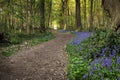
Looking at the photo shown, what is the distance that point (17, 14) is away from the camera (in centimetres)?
1881

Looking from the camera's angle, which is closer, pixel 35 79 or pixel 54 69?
pixel 35 79

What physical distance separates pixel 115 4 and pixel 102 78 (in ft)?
23.0

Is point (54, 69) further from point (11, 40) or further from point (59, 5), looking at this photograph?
point (59, 5)

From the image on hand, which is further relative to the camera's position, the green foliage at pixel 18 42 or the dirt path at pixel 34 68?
the green foliage at pixel 18 42

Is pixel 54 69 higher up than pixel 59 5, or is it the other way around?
pixel 59 5

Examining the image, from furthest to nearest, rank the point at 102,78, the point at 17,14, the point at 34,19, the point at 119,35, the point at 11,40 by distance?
the point at 34,19
the point at 17,14
the point at 11,40
the point at 119,35
the point at 102,78

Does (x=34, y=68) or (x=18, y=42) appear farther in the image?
(x=18, y=42)

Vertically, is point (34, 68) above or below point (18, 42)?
below

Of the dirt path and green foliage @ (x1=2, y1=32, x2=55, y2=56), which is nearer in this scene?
the dirt path

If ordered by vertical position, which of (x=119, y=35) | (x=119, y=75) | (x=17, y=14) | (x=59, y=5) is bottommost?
(x=119, y=75)

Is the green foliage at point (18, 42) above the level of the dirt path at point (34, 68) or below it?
above

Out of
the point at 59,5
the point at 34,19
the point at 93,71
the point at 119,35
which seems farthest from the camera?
the point at 59,5

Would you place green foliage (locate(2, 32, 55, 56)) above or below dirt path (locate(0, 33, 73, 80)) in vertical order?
above

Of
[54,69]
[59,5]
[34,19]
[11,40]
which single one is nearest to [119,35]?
[54,69]
